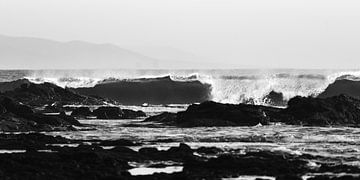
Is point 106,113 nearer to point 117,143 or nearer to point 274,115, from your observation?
point 274,115

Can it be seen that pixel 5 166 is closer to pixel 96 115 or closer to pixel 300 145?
pixel 300 145

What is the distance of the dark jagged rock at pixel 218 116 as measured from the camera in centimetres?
4030

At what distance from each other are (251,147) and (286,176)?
746cm

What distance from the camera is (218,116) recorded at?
136ft

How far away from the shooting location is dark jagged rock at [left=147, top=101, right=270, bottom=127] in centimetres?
4030

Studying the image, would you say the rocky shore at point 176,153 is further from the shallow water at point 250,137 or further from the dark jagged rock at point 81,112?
the dark jagged rock at point 81,112

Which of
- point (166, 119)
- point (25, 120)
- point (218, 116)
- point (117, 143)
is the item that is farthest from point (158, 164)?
point (166, 119)

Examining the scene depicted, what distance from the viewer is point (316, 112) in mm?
41656

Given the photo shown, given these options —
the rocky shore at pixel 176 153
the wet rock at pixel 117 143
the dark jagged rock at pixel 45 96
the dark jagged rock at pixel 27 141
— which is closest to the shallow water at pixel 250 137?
the wet rock at pixel 117 143

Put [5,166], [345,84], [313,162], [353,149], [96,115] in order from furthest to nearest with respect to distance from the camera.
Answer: [345,84] < [96,115] < [353,149] < [313,162] < [5,166]

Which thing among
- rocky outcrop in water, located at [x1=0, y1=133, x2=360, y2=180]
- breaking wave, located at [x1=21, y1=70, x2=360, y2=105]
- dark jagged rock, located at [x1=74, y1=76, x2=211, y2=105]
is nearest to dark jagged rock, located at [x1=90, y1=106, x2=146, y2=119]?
rocky outcrop in water, located at [x1=0, y1=133, x2=360, y2=180]

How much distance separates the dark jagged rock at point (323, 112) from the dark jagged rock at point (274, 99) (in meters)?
28.4

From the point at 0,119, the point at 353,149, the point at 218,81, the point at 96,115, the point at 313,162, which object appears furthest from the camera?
the point at 218,81

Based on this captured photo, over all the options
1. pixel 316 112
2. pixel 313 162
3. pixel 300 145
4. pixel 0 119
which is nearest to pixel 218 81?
pixel 316 112
